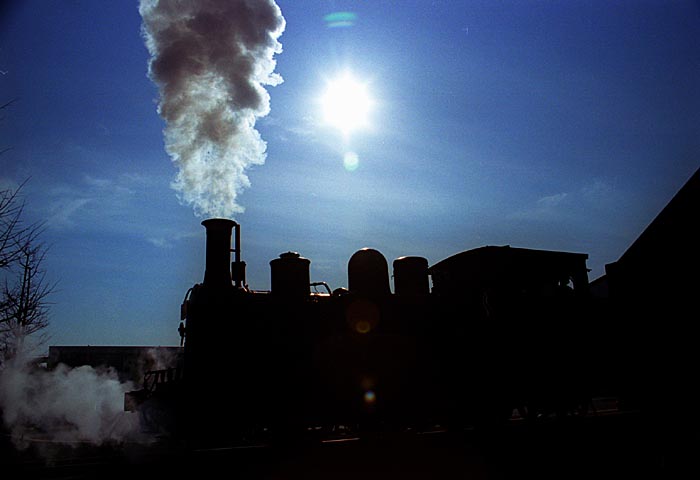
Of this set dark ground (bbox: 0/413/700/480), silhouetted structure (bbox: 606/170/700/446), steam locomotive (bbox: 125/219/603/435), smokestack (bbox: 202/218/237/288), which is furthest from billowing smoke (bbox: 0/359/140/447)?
silhouetted structure (bbox: 606/170/700/446)

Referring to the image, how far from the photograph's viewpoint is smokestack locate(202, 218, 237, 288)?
33.5 feet

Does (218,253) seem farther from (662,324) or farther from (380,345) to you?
(662,324)

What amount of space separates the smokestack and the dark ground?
3.26 m

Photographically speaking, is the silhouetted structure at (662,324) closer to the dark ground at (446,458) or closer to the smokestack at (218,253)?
the dark ground at (446,458)

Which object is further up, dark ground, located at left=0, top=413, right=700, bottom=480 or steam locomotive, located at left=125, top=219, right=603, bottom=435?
steam locomotive, located at left=125, top=219, right=603, bottom=435

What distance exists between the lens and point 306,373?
32.7 ft

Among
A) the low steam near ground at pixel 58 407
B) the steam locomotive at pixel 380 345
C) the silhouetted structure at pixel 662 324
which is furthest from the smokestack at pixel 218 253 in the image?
the silhouetted structure at pixel 662 324

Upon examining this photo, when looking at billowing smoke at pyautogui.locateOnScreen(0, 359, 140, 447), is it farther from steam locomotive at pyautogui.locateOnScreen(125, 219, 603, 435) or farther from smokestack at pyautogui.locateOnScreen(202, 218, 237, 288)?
smokestack at pyautogui.locateOnScreen(202, 218, 237, 288)

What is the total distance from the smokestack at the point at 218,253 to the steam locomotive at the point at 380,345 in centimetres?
3

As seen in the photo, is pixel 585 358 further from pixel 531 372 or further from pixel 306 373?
pixel 306 373

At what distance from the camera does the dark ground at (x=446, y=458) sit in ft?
22.9

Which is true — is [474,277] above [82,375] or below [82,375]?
above

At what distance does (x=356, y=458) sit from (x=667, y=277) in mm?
Result: 11651

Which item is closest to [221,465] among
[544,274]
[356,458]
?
[356,458]
